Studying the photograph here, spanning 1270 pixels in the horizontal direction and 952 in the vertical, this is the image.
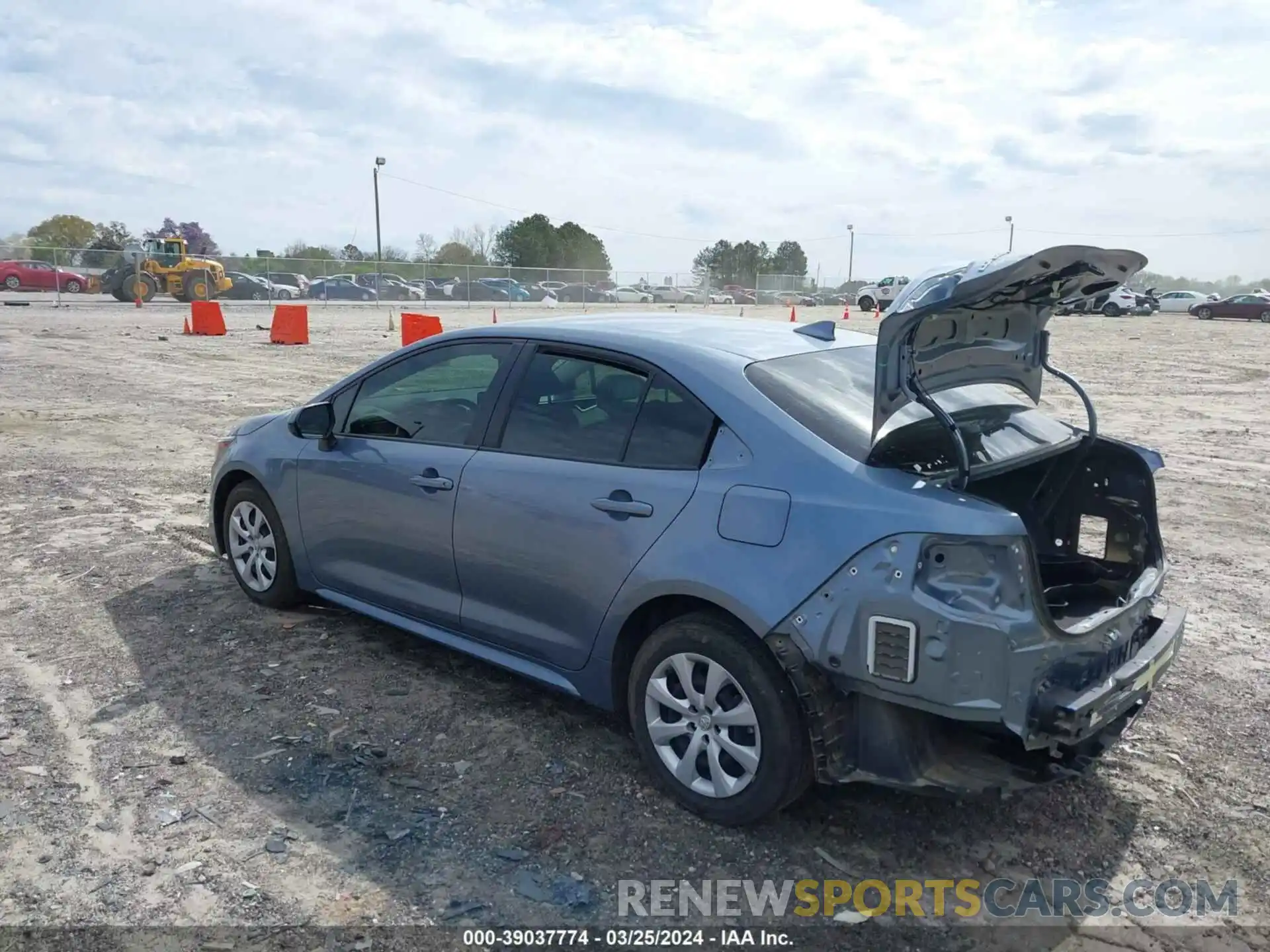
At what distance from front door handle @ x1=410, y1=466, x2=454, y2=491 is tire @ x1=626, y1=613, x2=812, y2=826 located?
1.14 m

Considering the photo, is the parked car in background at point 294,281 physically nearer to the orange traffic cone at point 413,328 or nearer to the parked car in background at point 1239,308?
the orange traffic cone at point 413,328

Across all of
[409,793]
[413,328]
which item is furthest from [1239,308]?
[409,793]

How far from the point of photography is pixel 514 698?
423 centimetres

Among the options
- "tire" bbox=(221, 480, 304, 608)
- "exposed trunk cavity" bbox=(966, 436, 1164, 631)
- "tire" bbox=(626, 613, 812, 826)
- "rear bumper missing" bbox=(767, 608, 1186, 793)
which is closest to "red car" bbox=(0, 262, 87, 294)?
"tire" bbox=(221, 480, 304, 608)

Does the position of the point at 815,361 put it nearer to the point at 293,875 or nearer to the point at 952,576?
the point at 952,576

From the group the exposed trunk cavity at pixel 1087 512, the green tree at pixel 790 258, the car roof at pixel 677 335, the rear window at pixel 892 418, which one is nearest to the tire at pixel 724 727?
the rear window at pixel 892 418

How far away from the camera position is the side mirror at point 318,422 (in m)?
4.70

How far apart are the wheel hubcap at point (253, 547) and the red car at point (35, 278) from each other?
37327 mm

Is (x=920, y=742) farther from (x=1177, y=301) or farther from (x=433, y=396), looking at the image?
(x=1177, y=301)

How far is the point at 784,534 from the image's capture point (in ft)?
9.91

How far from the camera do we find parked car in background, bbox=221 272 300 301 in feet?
134

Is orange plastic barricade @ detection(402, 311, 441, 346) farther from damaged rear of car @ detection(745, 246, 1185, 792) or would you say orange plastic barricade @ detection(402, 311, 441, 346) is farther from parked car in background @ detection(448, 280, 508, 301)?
parked car in background @ detection(448, 280, 508, 301)

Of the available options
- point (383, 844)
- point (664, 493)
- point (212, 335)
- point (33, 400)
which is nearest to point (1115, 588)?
point (664, 493)

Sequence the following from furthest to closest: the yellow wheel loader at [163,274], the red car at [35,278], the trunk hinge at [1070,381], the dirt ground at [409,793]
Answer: the red car at [35,278] < the yellow wheel loader at [163,274] < the trunk hinge at [1070,381] < the dirt ground at [409,793]
